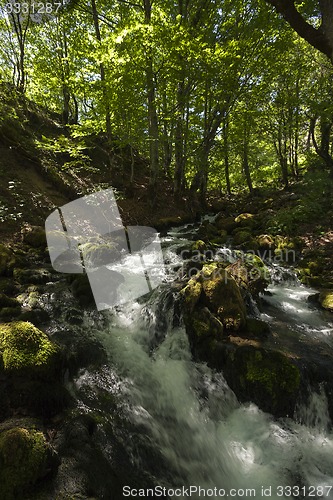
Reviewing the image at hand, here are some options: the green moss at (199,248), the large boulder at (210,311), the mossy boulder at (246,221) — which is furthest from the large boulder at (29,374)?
the mossy boulder at (246,221)

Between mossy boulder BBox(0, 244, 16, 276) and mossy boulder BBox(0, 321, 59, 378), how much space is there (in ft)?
11.8

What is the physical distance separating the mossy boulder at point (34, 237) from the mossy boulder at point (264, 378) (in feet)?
23.8

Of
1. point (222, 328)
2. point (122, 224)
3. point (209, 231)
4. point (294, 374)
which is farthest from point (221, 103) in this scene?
point (294, 374)

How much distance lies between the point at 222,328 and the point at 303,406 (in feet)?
5.58

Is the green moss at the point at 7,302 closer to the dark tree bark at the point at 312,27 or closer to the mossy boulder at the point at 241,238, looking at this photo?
the dark tree bark at the point at 312,27

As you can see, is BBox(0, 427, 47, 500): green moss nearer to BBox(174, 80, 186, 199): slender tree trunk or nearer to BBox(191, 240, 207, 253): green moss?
BBox(191, 240, 207, 253): green moss

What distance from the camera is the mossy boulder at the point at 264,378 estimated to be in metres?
4.29

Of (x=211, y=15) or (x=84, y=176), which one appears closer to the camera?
(x=211, y=15)

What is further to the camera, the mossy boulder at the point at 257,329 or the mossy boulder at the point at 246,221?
the mossy boulder at the point at 246,221

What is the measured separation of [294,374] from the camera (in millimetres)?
4367

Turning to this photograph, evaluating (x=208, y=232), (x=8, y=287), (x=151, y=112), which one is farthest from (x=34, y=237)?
(x=208, y=232)

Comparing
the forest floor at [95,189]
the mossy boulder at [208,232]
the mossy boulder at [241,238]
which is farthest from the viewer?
the mossy boulder at [208,232]

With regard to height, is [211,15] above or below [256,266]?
above

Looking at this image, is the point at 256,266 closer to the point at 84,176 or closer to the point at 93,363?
the point at 93,363
